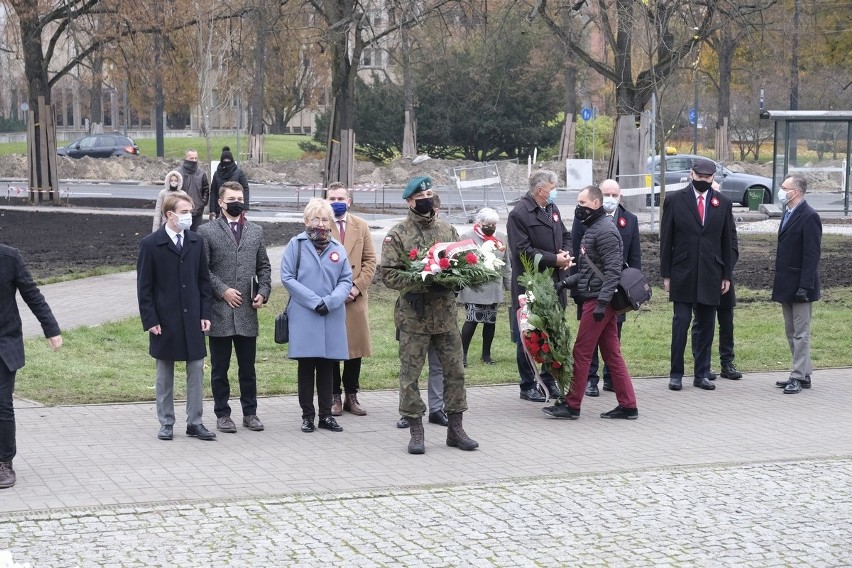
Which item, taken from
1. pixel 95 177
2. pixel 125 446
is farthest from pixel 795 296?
pixel 95 177

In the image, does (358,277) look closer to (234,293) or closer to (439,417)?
(234,293)

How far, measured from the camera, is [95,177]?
48.9 metres

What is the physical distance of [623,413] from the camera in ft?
32.1

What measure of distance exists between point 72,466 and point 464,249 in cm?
293

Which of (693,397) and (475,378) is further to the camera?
(475,378)

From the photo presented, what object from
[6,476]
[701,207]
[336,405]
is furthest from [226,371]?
[701,207]

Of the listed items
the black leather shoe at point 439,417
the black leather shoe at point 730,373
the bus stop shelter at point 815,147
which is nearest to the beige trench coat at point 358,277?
the black leather shoe at point 439,417

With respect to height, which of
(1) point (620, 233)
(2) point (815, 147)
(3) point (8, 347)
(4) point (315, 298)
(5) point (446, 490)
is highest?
(2) point (815, 147)

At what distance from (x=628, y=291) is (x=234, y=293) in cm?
298

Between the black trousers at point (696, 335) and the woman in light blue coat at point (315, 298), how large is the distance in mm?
3408

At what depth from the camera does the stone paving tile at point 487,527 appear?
6168mm

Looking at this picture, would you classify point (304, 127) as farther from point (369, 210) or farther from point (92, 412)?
point (92, 412)

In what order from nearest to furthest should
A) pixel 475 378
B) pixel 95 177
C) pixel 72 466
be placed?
pixel 72 466 → pixel 475 378 → pixel 95 177

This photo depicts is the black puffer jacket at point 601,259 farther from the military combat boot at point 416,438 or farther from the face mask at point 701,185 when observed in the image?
the military combat boot at point 416,438
